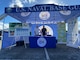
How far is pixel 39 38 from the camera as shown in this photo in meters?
13.6

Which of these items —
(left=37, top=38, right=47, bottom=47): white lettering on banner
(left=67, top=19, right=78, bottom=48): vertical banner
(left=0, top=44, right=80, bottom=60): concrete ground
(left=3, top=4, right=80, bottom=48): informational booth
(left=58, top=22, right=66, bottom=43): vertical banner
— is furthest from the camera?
(left=58, top=22, right=66, bottom=43): vertical banner

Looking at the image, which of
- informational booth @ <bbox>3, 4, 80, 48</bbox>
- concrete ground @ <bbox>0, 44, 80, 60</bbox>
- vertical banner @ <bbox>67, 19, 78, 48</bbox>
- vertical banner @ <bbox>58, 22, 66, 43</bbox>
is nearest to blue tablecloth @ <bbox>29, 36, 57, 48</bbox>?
informational booth @ <bbox>3, 4, 80, 48</bbox>

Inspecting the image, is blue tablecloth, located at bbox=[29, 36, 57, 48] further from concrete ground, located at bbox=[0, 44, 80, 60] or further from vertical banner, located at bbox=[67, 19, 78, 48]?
concrete ground, located at bbox=[0, 44, 80, 60]

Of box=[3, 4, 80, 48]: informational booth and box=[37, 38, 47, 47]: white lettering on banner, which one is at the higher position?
box=[3, 4, 80, 48]: informational booth

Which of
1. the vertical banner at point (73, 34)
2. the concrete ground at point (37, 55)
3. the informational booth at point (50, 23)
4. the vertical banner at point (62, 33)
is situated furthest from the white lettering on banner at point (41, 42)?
the vertical banner at point (62, 33)

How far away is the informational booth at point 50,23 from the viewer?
38.8ft

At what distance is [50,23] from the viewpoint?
20672 millimetres

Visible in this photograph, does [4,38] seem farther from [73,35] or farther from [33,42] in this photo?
[73,35]

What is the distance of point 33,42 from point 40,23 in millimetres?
7027

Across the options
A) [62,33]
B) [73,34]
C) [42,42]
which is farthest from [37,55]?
[62,33]

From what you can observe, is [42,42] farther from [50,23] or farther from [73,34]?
[50,23]

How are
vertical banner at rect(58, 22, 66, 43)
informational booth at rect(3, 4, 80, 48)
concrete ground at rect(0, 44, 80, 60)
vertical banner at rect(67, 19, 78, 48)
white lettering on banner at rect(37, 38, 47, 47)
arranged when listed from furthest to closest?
vertical banner at rect(58, 22, 66, 43)
vertical banner at rect(67, 19, 78, 48)
white lettering on banner at rect(37, 38, 47, 47)
informational booth at rect(3, 4, 80, 48)
concrete ground at rect(0, 44, 80, 60)

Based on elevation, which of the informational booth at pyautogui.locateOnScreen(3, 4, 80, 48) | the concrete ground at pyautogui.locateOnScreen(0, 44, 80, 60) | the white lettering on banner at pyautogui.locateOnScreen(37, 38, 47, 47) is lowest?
the concrete ground at pyautogui.locateOnScreen(0, 44, 80, 60)

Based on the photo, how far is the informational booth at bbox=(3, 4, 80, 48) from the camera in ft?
38.8
